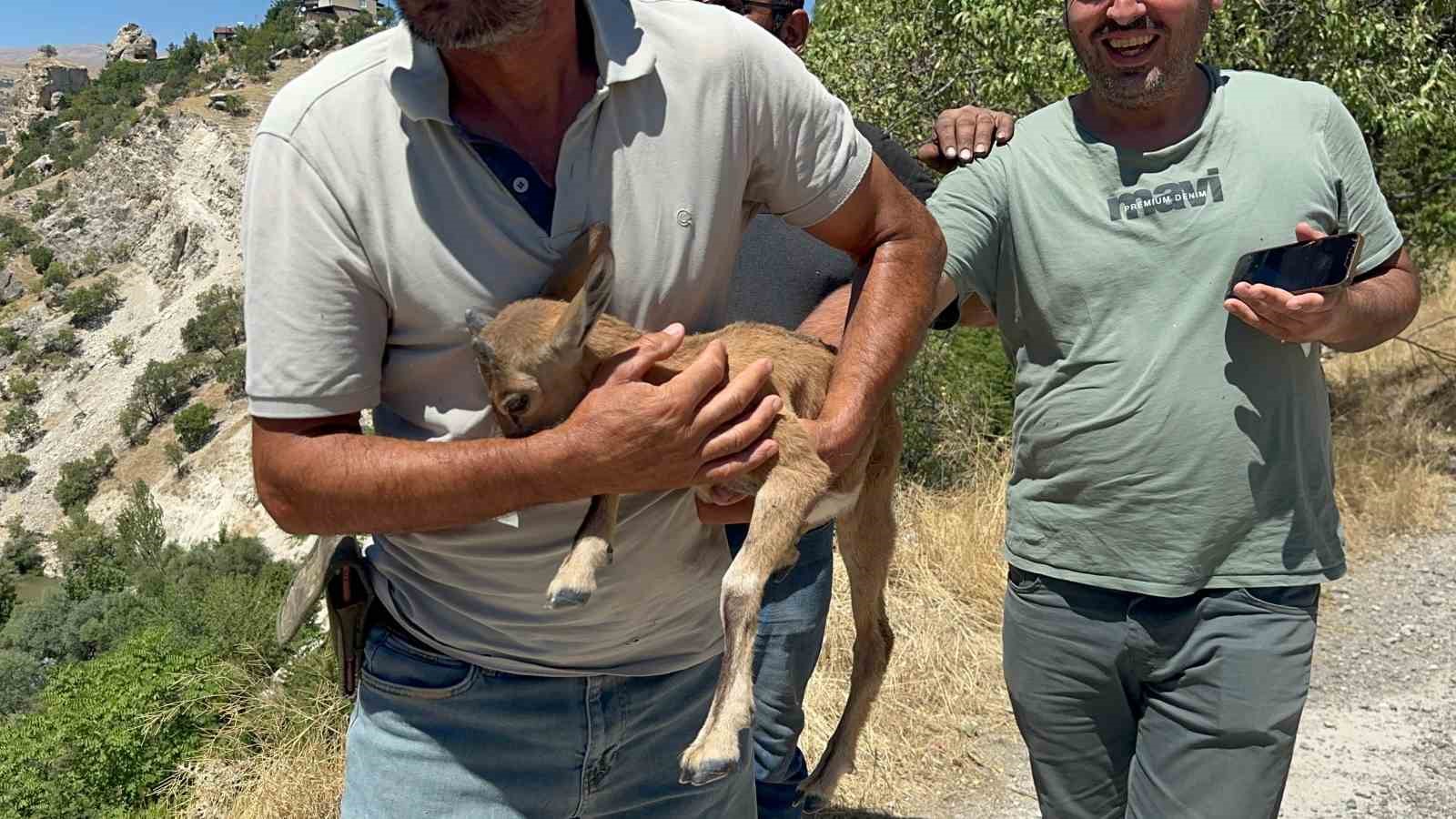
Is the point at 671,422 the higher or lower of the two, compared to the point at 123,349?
higher

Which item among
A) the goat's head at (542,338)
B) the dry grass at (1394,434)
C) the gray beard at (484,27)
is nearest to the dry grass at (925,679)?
the dry grass at (1394,434)

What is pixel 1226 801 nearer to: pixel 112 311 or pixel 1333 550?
pixel 1333 550

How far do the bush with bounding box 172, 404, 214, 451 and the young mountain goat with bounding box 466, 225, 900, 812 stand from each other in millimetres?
64783

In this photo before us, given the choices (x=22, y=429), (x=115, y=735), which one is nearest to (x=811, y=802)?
(x=115, y=735)

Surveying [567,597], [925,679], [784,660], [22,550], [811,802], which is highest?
[567,597]

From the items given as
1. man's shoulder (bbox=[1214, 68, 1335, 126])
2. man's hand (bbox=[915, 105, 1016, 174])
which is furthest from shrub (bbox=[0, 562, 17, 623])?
man's shoulder (bbox=[1214, 68, 1335, 126])

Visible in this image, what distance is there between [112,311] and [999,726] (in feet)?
277

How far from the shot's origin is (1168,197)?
11.2 feet

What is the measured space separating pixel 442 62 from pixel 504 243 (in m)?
0.42

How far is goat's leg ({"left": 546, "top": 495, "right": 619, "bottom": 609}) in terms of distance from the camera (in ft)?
8.21

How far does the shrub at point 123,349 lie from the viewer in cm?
7131

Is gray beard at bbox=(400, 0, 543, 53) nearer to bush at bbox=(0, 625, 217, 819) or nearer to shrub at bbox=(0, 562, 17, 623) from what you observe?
bush at bbox=(0, 625, 217, 819)

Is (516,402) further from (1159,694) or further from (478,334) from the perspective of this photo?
(1159,694)

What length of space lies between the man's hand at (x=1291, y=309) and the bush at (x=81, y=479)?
223 ft
